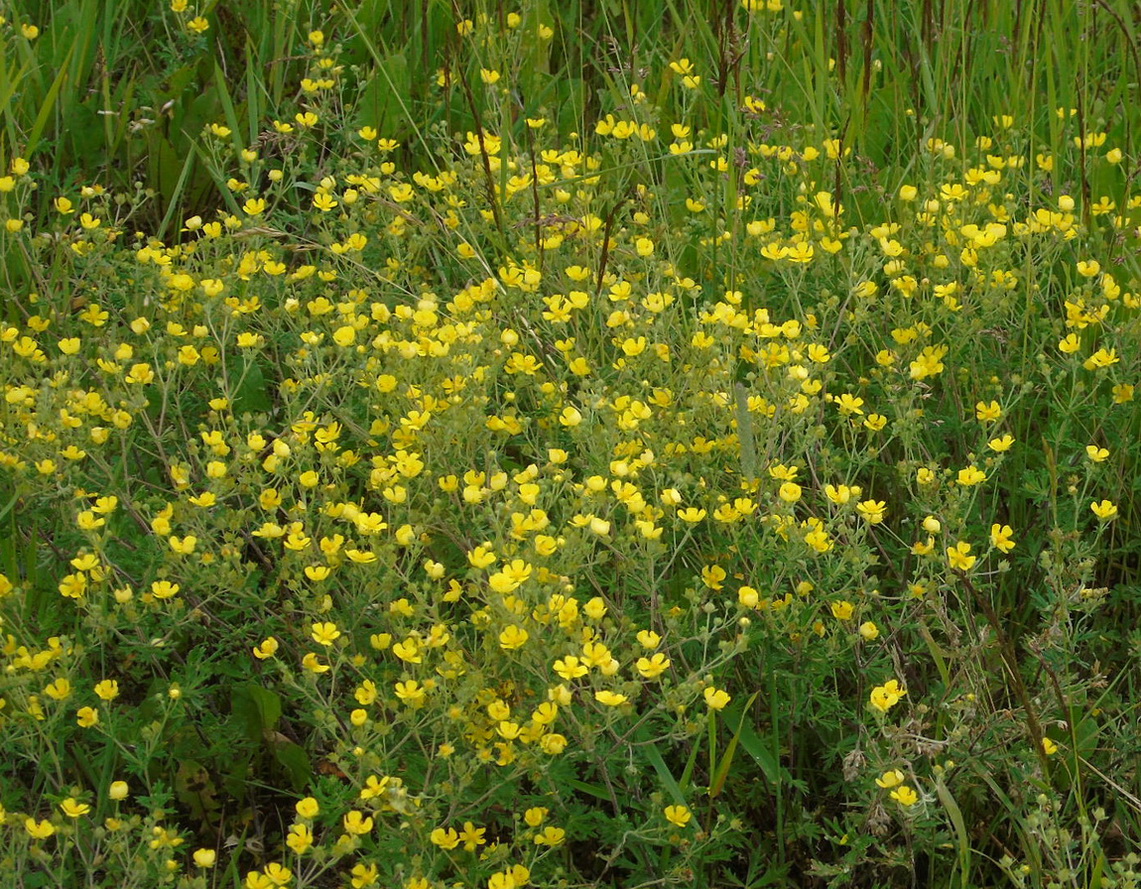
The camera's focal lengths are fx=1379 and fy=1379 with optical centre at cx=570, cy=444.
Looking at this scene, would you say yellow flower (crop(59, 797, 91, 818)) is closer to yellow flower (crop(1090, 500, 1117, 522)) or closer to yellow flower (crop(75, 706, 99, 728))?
yellow flower (crop(75, 706, 99, 728))

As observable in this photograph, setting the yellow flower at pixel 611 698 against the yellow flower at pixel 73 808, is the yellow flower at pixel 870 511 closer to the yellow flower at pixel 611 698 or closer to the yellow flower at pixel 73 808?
the yellow flower at pixel 611 698

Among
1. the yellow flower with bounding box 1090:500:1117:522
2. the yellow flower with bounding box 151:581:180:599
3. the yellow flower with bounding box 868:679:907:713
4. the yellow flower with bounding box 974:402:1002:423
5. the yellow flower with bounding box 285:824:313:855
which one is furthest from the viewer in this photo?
the yellow flower with bounding box 974:402:1002:423

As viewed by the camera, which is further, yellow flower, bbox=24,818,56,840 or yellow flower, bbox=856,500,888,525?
yellow flower, bbox=856,500,888,525

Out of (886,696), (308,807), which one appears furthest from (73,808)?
(886,696)

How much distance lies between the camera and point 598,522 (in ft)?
6.73

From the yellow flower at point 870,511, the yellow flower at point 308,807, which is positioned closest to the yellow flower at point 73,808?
the yellow flower at point 308,807

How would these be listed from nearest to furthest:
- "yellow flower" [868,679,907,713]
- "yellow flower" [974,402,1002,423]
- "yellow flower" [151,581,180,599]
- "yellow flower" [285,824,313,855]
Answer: "yellow flower" [285,824,313,855], "yellow flower" [868,679,907,713], "yellow flower" [151,581,180,599], "yellow flower" [974,402,1002,423]

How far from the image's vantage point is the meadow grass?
2.05m

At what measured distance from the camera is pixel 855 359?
10.1ft

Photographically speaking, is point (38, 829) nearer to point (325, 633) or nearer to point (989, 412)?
point (325, 633)

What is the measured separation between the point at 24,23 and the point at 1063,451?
10.8ft

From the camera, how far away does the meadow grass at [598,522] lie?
6.72 ft

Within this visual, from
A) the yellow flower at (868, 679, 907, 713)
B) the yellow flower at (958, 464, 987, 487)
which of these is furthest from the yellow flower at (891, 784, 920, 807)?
the yellow flower at (958, 464, 987, 487)

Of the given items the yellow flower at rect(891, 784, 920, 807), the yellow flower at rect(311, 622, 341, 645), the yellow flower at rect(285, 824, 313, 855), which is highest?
the yellow flower at rect(311, 622, 341, 645)
